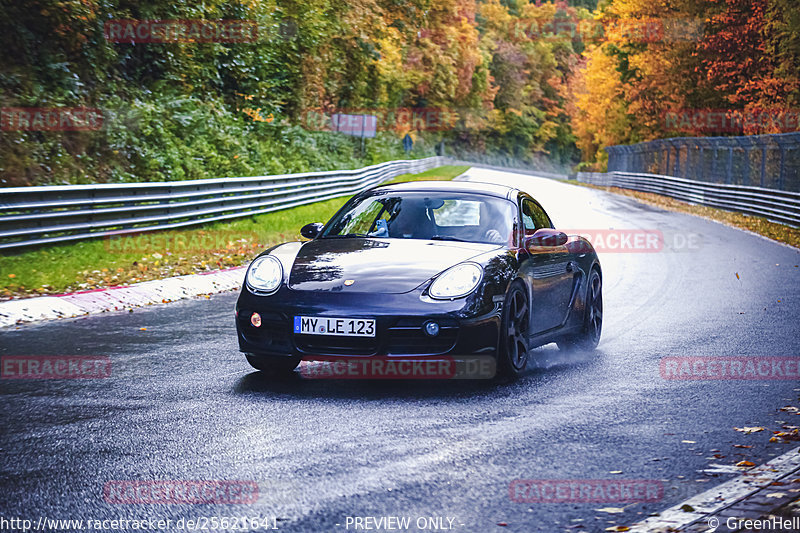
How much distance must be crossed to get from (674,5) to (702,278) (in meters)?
41.6

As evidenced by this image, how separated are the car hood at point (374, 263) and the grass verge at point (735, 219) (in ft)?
51.4

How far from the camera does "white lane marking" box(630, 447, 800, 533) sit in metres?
4.16

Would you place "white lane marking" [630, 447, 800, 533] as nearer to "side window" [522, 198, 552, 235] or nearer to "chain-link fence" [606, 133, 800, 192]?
"side window" [522, 198, 552, 235]

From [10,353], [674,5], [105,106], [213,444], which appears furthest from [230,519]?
[674,5]

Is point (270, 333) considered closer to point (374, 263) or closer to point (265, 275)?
point (265, 275)

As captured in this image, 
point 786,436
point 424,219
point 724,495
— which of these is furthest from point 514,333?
point 724,495

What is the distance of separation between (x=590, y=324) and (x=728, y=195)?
87.7ft

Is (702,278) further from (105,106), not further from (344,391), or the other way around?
(105,106)

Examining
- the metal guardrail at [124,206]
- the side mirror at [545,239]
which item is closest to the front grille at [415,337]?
the side mirror at [545,239]

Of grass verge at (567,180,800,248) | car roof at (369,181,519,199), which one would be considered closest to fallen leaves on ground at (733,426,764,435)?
car roof at (369,181,519,199)

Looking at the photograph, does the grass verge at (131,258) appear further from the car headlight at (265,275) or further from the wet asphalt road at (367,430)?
the car headlight at (265,275)

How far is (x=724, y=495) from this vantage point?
179 inches

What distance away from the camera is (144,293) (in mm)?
12109

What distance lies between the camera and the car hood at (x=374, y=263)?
6.95 meters
